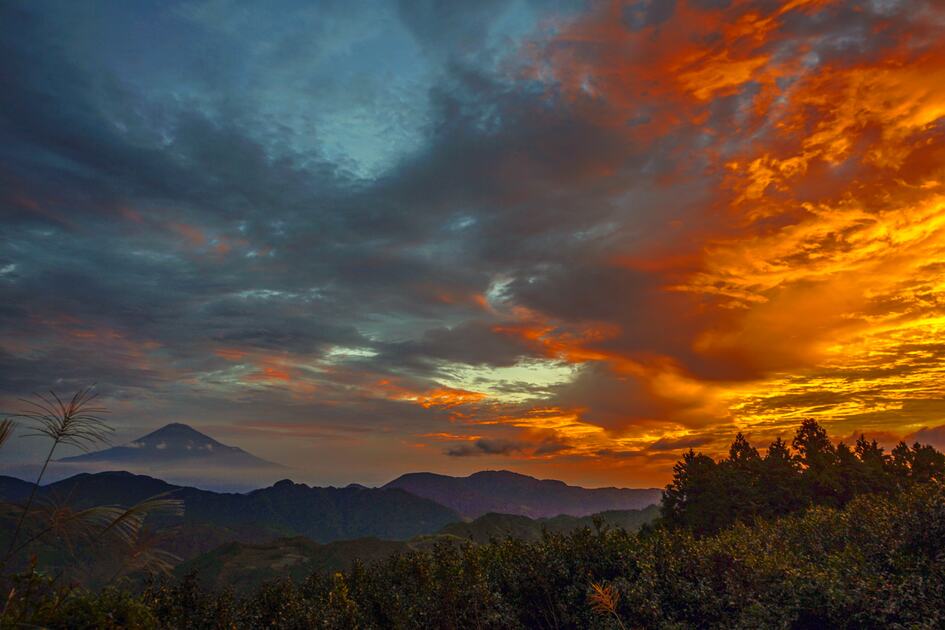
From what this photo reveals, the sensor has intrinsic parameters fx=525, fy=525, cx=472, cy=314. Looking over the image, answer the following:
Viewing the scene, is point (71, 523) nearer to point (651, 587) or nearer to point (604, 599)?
point (604, 599)

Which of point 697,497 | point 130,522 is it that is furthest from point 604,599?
point 697,497

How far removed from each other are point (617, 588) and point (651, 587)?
184 cm

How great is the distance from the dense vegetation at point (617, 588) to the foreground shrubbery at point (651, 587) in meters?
0.08

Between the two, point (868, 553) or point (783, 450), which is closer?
point (868, 553)

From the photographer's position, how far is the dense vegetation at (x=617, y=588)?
74.9 feet

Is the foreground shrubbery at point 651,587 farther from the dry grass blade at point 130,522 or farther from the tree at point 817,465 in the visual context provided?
the tree at point 817,465

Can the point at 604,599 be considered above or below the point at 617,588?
above

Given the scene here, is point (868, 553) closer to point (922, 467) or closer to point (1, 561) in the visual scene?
point (1, 561)

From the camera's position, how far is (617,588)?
29.5m

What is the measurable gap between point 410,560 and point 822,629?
30676 mm

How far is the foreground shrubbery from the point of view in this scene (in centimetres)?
2480

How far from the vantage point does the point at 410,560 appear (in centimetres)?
4553

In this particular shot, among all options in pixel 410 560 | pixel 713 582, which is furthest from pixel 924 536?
pixel 410 560

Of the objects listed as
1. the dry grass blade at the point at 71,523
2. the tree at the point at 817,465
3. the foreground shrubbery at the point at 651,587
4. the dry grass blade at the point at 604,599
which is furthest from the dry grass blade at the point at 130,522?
the tree at the point at 817,465
